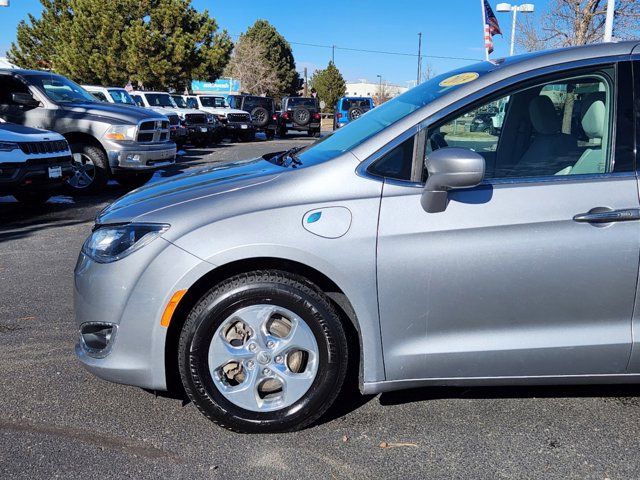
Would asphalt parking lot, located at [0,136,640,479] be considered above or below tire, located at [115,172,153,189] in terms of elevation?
below

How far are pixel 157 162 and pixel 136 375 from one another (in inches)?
343

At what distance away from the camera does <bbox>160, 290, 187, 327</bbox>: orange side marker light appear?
288 centimetres

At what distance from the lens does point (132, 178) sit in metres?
11.6

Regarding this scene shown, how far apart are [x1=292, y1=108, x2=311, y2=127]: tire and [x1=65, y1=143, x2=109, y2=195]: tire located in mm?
21033

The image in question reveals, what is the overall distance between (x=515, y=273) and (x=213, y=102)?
26.7 m

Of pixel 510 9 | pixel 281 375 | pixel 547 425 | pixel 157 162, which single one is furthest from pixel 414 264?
pixel 510 9

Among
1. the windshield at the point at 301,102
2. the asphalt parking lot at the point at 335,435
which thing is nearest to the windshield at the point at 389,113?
the asphalt parking lot at the point at 335,435

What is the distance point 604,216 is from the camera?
9.32 ft

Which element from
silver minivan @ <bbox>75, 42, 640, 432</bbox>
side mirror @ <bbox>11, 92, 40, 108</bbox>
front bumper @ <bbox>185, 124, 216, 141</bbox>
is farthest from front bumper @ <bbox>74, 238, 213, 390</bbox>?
front bumper @ <bbox>185, 124, 216, 141</bbox>

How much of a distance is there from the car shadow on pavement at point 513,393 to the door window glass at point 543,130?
1200 mm

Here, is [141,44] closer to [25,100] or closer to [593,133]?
[25,100]

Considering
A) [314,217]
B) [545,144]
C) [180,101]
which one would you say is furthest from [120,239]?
[180,101]

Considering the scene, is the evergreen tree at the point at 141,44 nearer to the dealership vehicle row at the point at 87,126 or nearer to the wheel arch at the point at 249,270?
the dealership vehicle row at the point at 87,126

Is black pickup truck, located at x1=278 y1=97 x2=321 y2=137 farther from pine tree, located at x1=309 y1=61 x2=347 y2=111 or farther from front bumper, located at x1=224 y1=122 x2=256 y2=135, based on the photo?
pine tree, located at x1=309 y1=61 x2=347 y2=111
